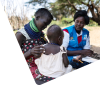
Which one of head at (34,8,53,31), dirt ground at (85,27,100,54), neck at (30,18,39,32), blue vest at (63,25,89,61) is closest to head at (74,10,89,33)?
blue vest at (63,25,89,61)

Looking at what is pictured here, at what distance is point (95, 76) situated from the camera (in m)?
1.54

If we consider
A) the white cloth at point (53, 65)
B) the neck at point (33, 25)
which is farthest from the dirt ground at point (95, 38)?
the neck at point (33, 25)

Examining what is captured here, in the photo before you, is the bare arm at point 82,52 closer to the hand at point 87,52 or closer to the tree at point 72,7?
the hand at point 87,52

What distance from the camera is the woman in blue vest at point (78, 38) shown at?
1687mm

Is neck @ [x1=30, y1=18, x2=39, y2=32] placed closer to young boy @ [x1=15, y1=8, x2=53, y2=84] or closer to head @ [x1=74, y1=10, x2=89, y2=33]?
young boy @ [x1=15, y1=8, x2=53, y2=84]

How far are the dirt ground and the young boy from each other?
892mm

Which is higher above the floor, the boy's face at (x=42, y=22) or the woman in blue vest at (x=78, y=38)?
the boy's face at (x=42, y=22)

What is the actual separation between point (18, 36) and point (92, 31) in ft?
4.00

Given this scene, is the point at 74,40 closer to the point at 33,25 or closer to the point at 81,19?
the point at 81,19

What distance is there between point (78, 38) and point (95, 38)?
1.21 feet

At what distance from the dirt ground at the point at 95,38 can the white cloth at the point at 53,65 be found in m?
0.82

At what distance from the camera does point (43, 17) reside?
4.34 feet

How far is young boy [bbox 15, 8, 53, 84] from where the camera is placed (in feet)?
4.31

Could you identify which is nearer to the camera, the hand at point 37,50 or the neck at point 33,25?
the hand at point 37,50
